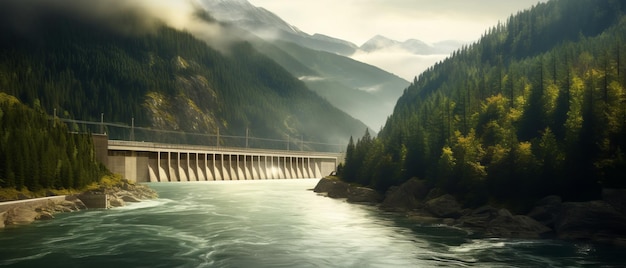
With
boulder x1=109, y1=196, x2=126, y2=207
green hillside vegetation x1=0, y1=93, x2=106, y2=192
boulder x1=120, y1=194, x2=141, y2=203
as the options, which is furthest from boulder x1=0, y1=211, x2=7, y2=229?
boulder x1=120, y1=194, x2=141, y2=203

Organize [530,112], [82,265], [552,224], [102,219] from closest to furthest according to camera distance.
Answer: [82,265] → [552,224] → [102,219] → [530,112]

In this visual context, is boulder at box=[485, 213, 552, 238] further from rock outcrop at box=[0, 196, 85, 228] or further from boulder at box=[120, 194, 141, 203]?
boulder at box=[120, 194, 141, 203]

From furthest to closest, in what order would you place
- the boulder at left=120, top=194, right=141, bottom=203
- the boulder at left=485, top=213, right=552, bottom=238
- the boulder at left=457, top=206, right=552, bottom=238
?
the boulder at left=120, top=194, right=141, bottom=203 < the boulder at left=457, top=206, right=552, bottom=238 < the boulder at left=485, top=213, right=552, bottom=238

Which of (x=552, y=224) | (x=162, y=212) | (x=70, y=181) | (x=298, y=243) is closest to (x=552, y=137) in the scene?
(x=552, y=224)

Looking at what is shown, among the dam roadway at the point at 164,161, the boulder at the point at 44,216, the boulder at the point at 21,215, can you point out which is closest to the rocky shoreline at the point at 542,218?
the boulder at the point at 44,216

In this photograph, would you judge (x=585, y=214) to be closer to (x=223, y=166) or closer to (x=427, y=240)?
(x=427, y=240)

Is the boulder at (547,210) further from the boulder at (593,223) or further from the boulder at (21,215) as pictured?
the boulder at (21,215)
